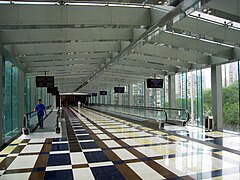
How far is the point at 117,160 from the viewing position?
604cm

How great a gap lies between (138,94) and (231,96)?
55.1ft

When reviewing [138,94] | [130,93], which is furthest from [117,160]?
[130,93]

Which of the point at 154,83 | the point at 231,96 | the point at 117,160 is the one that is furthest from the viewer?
the point at 154,83

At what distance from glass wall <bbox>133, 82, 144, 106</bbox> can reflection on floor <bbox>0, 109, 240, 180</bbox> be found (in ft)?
57.5

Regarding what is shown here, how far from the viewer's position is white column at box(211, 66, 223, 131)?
38.5ft

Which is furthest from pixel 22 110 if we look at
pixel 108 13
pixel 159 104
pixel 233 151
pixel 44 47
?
pixel 159 104

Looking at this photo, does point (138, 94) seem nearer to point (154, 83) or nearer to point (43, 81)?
point (154, 83)

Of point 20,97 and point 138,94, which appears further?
point 138,94

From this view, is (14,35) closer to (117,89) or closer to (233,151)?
(233,151)

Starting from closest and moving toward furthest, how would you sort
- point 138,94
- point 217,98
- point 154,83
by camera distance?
point 217,98 → point 154,83 → point 138,94

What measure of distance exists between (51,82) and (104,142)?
23.6 ft

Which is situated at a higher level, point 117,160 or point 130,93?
point 130,93

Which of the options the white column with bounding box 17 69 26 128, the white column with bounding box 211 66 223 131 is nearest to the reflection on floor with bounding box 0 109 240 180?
the white column with bounding box 211 66 223 131

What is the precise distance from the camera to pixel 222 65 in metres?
12.0
